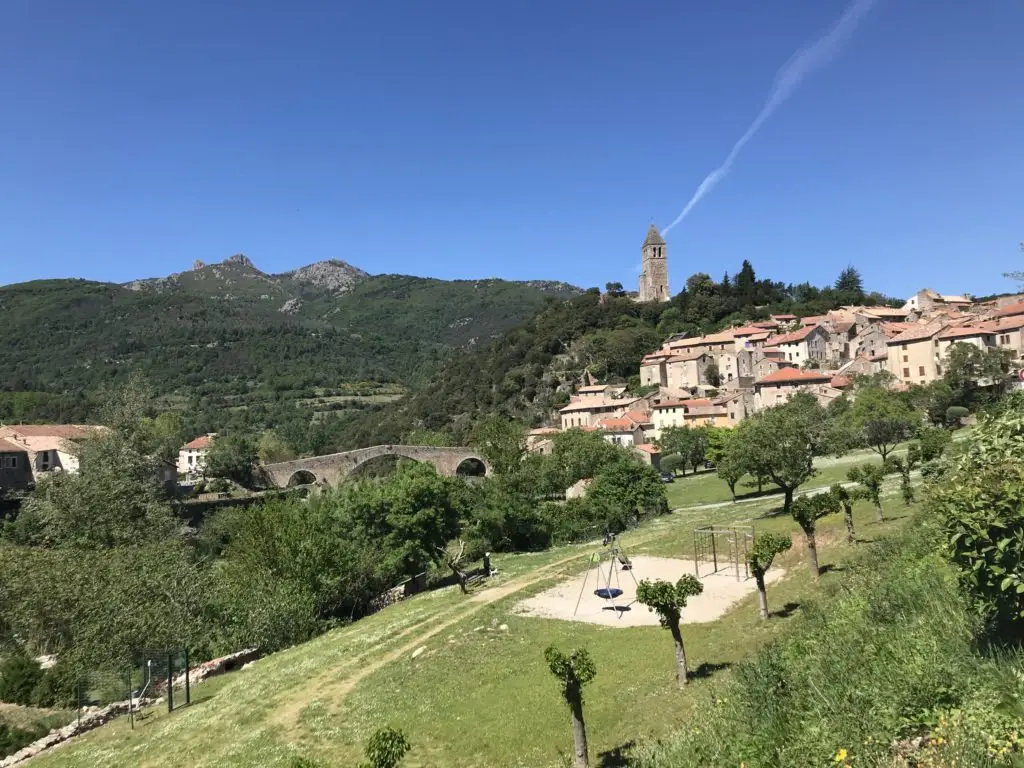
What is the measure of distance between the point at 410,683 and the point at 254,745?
420 centimetres

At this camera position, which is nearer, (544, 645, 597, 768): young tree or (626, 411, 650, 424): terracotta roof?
(544, 645, 597, 768): young tree

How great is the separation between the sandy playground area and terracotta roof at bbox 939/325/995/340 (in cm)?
6373

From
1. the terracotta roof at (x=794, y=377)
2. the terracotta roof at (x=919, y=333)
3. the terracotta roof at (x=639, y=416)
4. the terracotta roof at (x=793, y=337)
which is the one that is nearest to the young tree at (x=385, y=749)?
the terracotta roof at (x=639, y=416)

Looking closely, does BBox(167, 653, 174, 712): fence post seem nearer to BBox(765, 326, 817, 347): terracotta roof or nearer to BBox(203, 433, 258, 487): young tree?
BBox(203, 433, 258, 487): young tree

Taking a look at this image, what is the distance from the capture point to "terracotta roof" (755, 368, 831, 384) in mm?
80562

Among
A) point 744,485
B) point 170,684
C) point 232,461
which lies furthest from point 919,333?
point 232,461

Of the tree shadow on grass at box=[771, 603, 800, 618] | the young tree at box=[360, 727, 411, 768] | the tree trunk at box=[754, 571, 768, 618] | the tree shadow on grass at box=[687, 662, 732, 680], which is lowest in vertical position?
the tree shadow on grass at box=[687, 662, 732, 680]

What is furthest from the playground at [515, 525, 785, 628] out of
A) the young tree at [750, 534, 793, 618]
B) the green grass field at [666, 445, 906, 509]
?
the green grass field at [666, 445, 906, 509]

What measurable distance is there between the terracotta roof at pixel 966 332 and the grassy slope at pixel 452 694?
60510mm

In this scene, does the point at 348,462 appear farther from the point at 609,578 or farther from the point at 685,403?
the point at 609,578

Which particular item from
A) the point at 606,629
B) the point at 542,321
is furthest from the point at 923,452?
the point at 542,321

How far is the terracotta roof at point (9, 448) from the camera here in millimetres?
64125

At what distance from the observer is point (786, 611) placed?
54.6 ft

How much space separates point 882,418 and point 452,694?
51212 mm
